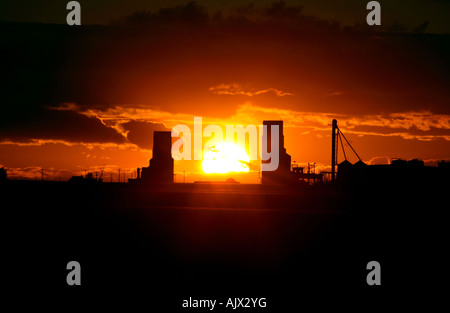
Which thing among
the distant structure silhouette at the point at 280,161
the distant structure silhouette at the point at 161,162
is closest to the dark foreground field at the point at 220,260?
the distant structure silhouette at the point at 280,161

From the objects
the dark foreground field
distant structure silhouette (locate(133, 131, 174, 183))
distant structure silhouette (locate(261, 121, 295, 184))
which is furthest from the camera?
distant structure silhouette (locate(133, 131, 174, 183))

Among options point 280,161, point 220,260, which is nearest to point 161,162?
point 280,161

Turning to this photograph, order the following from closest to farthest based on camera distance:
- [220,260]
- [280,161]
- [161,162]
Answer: [220,260] < [280,161] < [161,162]

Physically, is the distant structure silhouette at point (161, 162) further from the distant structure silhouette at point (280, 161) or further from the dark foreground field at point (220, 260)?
the dark foreground field at point (220, 260)

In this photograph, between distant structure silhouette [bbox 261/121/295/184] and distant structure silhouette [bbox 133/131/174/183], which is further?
distant structure silhouette [bbox 133/131/174/183]

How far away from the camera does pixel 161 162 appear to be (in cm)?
16925

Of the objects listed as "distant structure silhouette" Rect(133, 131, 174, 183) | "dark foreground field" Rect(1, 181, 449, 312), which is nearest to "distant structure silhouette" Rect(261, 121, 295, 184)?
"distant structure silhouette" Rect(133, 131, 174, 183)

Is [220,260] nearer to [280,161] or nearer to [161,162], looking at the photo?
[280,161]

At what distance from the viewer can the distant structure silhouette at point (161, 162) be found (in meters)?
166

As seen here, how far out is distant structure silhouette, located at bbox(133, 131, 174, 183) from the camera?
166 metres

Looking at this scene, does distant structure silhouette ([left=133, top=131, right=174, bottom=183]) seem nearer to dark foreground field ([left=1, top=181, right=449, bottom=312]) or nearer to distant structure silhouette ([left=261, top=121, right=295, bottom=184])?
distant structure silhouette ([left=261, top=121, right=295, bottom=184])
